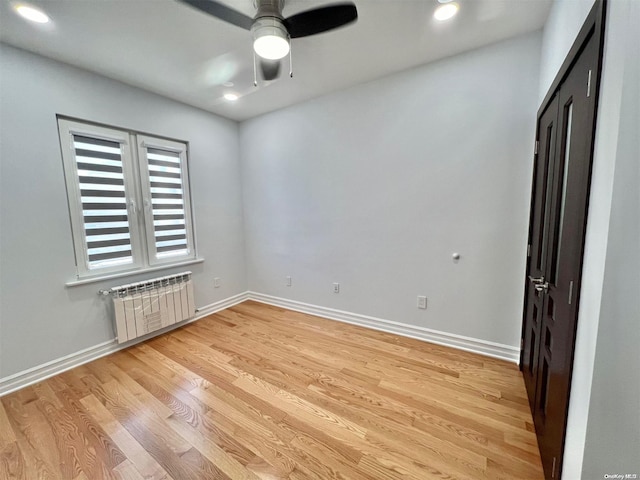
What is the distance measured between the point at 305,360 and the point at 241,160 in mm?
2907

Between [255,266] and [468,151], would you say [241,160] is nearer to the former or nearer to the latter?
[255,266]

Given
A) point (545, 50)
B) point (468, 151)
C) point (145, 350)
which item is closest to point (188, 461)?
point (145, 350)

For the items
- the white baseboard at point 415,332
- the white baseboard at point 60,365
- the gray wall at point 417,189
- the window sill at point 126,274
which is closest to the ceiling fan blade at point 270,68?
the gray wall at point 417,189

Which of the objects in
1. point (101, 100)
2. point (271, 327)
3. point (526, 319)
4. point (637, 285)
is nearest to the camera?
point (637, 285)

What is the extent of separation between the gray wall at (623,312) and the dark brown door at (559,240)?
0.21 metres

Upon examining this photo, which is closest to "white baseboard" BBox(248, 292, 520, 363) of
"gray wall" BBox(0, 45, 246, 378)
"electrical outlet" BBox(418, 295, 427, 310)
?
"electrical outlet" BBox(418, 295, 427, 310)

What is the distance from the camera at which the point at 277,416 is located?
170 centimetres

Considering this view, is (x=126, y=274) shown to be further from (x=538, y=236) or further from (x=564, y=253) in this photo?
(x=538, y=236)

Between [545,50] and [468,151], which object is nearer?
[545,50]

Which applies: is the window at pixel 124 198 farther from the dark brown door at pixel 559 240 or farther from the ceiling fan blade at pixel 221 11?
the dark brown door at pixel 559 240

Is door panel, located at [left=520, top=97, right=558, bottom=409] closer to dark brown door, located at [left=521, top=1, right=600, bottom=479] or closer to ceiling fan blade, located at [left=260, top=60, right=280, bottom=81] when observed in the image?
dark brown door, located at [left=521, top=1, right=600, bottom=479]

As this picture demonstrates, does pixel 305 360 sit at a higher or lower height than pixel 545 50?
lower

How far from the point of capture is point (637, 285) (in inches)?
26.9

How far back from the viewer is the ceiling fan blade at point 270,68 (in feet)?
6.05
